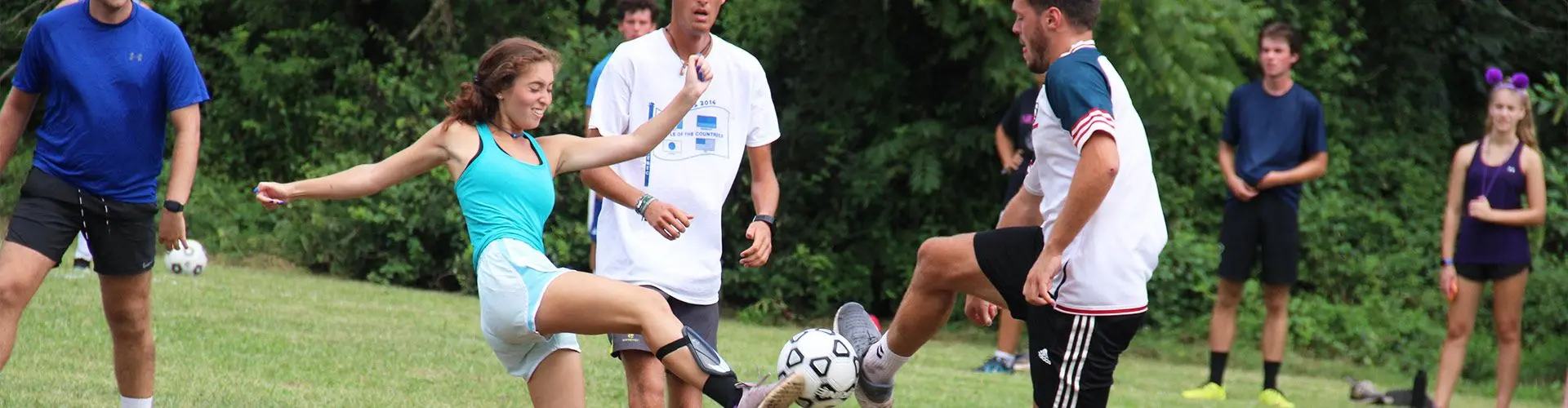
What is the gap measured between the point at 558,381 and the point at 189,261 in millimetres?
8382

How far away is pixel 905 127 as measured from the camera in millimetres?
14867

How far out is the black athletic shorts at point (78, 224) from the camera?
18.3 ft

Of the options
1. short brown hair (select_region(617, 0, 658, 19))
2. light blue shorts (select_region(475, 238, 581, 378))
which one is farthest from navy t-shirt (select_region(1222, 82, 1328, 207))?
light blue shorts (select_region(475, 238, 581, 378))

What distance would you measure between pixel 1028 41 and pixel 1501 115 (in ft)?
15.5

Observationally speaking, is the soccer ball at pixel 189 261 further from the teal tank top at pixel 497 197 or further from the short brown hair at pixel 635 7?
the teal tank top at pixel 497 197

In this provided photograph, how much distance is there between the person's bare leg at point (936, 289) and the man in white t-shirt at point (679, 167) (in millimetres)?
531

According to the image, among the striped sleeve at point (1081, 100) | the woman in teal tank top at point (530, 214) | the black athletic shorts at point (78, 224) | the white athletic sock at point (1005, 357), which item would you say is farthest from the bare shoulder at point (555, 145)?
the white athletic sock at point (1005, 357)

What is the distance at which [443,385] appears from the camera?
26.1 ft

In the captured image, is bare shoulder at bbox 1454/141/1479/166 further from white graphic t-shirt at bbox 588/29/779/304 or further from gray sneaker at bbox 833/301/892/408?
white graphic t-shirt at bbox 588/29/779/304

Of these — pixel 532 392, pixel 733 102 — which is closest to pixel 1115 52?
pixel 733 102

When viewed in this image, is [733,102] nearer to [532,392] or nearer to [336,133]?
[532,392]

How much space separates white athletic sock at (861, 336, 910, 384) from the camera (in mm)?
5793

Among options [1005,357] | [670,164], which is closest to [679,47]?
[670,164]

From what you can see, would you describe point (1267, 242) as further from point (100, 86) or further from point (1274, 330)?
point (100, 86)
